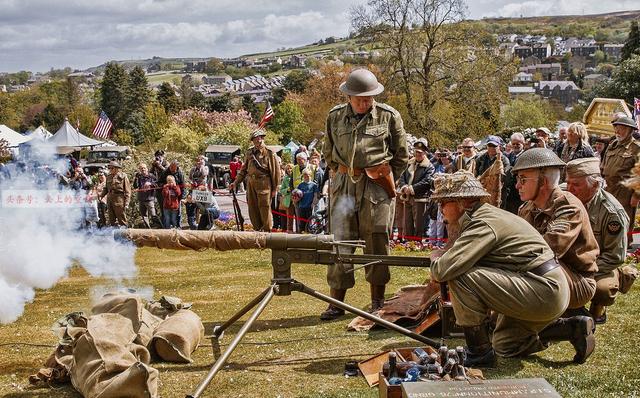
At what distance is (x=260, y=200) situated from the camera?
15609 mm

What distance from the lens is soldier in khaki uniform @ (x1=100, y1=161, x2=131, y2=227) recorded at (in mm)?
17859

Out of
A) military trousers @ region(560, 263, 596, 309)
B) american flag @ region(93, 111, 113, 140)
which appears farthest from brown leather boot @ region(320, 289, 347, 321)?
american flag @ region(93, 111, 113, 140)

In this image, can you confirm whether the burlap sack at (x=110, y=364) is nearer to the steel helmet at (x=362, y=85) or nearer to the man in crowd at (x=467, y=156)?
the steel helmet at (x=362, y=85)

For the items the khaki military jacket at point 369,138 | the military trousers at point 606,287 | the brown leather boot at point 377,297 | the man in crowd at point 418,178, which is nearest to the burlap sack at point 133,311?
the brown leather boot at point 377,297

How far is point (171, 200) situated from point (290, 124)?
78.4 metres

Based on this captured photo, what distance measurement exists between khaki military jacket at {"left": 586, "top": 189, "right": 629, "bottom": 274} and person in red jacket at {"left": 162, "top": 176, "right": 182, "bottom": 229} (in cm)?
1251

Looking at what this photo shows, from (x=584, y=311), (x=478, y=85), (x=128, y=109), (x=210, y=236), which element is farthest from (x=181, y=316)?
(x=128, y=109)

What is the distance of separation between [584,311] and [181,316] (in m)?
4.17

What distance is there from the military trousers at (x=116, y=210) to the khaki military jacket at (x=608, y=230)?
505 inches

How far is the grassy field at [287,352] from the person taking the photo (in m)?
6.25

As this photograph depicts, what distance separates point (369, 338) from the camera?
777cm

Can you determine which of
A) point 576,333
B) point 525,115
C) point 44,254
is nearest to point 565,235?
point 576,333

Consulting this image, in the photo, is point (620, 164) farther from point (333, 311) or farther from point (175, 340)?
point (175, 340)

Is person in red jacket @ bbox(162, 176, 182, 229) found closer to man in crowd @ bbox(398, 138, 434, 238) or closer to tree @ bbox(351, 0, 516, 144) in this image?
man in crowd @ bbox(398, 138, 434, 238)
